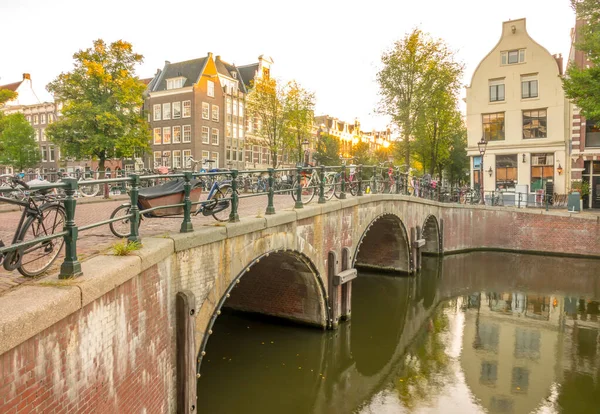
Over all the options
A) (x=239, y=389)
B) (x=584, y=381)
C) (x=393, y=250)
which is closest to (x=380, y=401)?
(x=239, y=389)

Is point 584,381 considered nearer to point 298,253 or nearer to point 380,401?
point 380,401

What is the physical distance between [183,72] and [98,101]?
20.4 m

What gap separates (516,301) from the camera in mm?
14188

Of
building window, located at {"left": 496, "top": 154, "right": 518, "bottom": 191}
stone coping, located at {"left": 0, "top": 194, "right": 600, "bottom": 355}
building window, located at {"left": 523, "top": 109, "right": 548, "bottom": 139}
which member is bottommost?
stone coping, located at {"left": 0, "top": 194, "right": 600, "bottom": 355}

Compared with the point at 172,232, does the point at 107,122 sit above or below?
above

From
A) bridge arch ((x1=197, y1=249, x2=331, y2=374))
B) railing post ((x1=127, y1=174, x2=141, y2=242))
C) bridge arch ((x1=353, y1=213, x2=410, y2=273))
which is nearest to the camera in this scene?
railing post ((x1=127, y1=174, x2=141, y2=242))

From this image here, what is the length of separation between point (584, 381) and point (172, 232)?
8.28 metres

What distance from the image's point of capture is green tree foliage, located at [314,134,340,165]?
126 ft

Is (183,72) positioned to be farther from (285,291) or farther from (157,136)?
(285,291)

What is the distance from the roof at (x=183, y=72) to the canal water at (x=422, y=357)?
2884 cm

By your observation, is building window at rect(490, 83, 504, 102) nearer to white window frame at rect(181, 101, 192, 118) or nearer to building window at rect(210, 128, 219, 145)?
building window at rect(210, 128, 219, 145)

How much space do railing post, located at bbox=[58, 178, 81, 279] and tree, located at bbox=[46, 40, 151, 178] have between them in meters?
17.1

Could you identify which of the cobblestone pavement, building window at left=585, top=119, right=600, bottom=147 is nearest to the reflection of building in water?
the cobblestone pavement

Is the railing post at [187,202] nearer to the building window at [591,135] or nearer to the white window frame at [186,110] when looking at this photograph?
the building window at [591,135]
